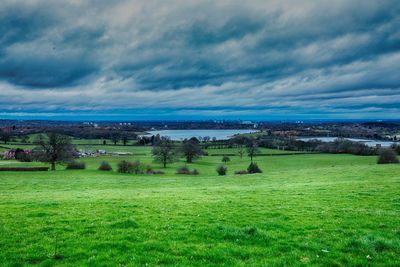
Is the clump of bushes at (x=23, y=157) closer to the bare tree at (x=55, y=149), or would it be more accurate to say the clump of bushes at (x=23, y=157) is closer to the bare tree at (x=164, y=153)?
the bare tree at (x=55, y=149)

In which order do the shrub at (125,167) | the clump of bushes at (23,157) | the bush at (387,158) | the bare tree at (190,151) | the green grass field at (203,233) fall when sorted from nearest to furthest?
the green grass field at (203,233) → the shrub at (125,167) → the bush at (387,158) → the clump of bushes at (23,157) → the bare tree at (190,151)

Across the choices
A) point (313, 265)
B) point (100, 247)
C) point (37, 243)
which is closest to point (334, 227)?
point (313, 265)

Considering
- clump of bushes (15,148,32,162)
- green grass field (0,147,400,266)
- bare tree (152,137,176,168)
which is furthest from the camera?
bare tree (152,137,176,168)

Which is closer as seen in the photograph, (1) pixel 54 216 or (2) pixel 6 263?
(2) pixel 6 263

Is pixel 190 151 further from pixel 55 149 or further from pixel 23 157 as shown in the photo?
pixel 23 157

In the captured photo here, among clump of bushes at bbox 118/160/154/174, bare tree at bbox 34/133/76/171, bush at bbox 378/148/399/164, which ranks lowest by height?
clump of bushes at bbox 118/160/154/174

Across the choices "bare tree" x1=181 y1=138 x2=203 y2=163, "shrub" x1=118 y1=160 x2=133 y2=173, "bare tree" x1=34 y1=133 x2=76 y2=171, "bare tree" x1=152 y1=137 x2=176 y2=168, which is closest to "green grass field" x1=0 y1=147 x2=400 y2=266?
"shrub" x1=118 y1=160 x2=133 y2=173

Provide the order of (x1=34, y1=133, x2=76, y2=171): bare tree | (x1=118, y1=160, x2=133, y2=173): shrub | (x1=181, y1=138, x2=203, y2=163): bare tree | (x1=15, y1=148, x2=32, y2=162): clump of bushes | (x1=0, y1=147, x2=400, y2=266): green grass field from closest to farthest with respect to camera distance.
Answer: (x1=0, y1=147, x2=400, y2=266): green grass field
(x1=118, y1=160, x2=133, y2=173): shrub
(x1=34, y1=133, x2=76, y2=171): bare tree
(x1=15, y1=148, x2=32, y2=162): clump of bushes
(x1=181, y1=138, x2=203, y2=163): bare tree

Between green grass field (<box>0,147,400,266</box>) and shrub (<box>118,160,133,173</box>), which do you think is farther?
shrub (<box>118,160,133,173</box>)

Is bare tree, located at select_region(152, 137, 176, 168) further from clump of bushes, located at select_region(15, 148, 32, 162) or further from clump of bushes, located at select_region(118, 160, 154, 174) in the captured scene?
clump of bushes, located at select_region(15, 148, 32, 162)

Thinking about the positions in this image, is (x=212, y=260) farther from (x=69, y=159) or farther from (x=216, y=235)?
(x=69, y=159)

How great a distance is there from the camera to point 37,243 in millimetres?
11484

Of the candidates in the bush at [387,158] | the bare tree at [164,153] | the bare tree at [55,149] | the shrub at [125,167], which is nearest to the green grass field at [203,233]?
the shrub at [125,167]

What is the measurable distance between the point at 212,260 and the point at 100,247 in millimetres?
3983
